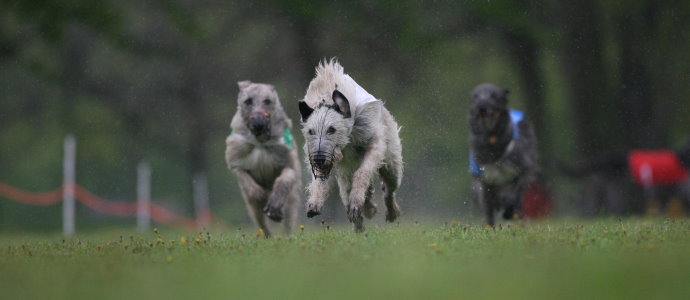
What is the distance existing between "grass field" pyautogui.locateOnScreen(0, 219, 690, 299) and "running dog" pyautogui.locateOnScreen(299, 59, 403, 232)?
40cm

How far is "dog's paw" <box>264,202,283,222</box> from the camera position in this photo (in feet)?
28.4

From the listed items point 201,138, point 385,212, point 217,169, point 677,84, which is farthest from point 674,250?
point 217,169

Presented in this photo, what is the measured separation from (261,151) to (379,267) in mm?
4271

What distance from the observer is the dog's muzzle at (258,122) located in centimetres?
902

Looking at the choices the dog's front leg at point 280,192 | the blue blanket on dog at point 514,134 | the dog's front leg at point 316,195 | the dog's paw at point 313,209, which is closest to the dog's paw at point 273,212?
the dog's front leg at point 280,192

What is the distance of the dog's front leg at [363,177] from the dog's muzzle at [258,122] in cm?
153

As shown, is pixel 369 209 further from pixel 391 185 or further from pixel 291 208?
pixel 291 208

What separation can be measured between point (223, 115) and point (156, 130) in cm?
167

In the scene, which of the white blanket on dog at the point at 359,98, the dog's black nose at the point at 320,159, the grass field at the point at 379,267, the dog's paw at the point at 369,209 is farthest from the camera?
the dog's paw at the point at 369,209

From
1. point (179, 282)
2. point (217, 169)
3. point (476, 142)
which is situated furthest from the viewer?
point (217, 169)

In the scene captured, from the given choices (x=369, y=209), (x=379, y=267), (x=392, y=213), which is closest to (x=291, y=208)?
(x=392, y=213)

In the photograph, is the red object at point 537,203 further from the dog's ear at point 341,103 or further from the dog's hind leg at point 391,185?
the dog's ear at point 341,103

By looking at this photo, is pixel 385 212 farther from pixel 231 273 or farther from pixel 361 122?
pixel 231 273

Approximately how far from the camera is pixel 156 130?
24484 mm
